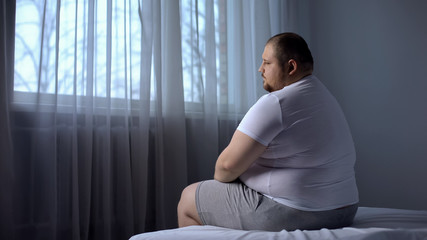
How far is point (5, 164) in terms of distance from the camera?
5.02 ft

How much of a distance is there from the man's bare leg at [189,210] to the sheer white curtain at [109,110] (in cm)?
67

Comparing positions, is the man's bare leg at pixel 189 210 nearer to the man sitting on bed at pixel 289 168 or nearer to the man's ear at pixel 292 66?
the man sitting on bed at pixel 289 168

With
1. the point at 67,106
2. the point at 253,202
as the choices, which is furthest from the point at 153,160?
the point at 253,202

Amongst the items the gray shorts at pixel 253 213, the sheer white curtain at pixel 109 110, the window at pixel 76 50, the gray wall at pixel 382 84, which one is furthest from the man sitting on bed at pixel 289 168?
the gray wall at pixel 382 84

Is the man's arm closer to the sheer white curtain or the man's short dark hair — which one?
the man's short dark hair

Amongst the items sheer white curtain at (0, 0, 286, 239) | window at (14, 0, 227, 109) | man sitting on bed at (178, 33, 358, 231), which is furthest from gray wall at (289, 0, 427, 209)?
man sitting on bed at (178, 33, 358, 231)

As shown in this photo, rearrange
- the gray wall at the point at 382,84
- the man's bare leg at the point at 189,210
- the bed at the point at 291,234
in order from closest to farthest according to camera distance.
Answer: the bed at the point at 291,234 → the man's bare leg at the point at 189,210 → the gray wall at the point at 382,84

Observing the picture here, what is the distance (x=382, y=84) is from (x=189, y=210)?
215cm

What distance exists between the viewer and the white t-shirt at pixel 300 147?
1.08 m

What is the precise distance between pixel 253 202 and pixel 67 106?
107 centimetres

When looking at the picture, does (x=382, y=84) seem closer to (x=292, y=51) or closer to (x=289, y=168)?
(x=292, y=51)

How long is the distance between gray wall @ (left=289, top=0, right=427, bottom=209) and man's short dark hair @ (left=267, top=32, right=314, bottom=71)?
1785 millimetres

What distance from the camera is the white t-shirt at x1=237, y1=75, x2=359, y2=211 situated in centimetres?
108

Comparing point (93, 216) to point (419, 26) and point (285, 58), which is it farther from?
point (419, 26)
